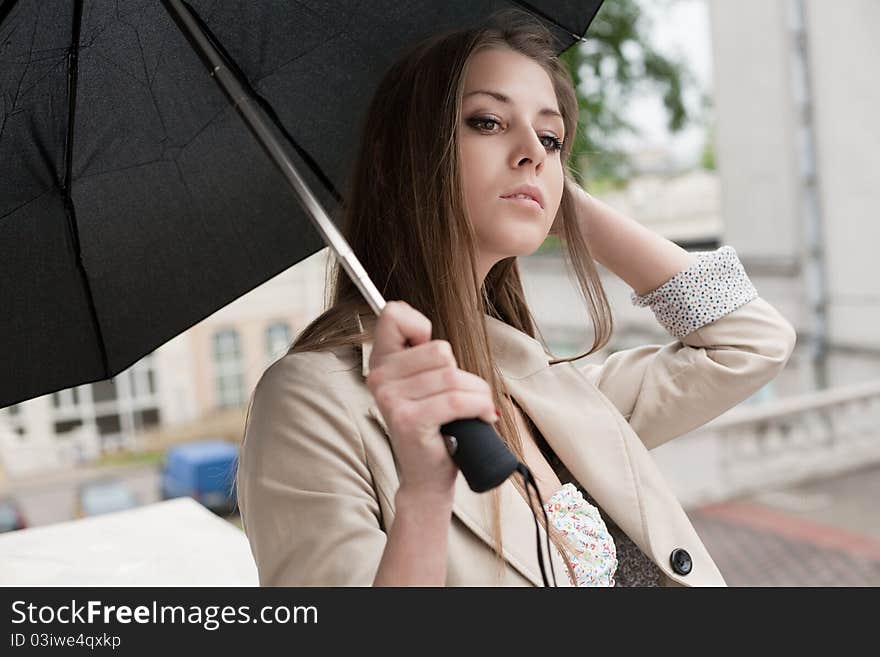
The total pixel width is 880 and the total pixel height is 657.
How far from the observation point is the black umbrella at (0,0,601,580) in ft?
4.30

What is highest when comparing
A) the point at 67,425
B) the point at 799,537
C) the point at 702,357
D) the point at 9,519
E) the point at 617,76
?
the point at 702,357

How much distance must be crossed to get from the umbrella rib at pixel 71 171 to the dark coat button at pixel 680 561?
951 millimetres

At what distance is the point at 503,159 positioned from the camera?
4.36ft

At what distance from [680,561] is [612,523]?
0.12 metres

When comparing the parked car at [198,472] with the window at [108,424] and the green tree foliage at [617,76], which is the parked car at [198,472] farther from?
the green tree foliage at [617,76]

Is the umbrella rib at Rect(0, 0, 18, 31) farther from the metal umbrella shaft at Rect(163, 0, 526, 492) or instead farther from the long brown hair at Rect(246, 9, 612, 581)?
the long brown hair at Rect(246, 9, 612, 581)

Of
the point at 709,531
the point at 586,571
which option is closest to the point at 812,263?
the point at 709,531

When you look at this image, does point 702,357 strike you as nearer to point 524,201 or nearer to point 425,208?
point 524,201

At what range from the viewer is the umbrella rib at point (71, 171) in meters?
1.29

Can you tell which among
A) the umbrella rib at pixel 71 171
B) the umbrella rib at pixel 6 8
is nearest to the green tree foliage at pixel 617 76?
the umbrella rib at pixel 71 171

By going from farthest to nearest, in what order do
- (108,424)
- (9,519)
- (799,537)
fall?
(108,424) < (9,519) < (799,537)

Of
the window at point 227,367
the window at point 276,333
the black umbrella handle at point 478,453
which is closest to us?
the black umbrella handle at point 478,453

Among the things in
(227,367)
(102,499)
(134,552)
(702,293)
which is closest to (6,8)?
(702,293)

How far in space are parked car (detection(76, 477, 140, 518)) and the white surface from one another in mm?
5894
